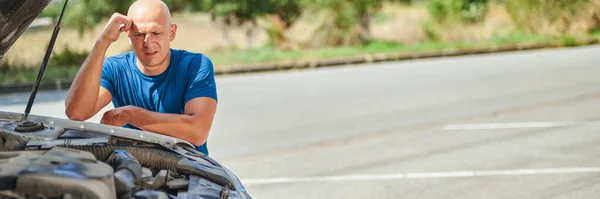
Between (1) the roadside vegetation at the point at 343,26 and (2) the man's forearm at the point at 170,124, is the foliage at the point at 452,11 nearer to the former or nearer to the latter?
(1) the roadside vegetation at the point at 343,26

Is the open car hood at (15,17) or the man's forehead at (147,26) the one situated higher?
the open car hood at (15,17)

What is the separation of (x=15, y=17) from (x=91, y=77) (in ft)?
3.02

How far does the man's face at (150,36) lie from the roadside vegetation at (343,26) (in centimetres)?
1443

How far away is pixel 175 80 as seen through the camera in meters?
3.85

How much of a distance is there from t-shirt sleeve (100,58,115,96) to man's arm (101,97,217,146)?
287 mm

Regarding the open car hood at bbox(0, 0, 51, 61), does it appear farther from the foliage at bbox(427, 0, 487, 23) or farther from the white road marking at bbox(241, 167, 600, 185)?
the foliage at bbox(427, 0, 487, 23)

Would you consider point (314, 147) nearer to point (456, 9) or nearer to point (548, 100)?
point (548, 100)

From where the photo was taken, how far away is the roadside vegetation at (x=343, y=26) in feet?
67.8

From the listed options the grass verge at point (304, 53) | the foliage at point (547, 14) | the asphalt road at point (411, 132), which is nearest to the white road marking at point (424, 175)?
the asphalt road at point (411, 132)

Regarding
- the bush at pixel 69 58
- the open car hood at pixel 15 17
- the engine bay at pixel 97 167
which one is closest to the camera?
the engine bay at pixel 97 167

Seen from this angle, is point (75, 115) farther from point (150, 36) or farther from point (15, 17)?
point (15, 17)

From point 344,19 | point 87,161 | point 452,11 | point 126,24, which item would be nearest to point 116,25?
point 126,24

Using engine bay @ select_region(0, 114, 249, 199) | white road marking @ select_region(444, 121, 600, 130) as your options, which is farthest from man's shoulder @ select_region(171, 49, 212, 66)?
white road marking @ select_region(444, 121, 600, 130)

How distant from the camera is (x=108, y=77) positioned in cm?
395
